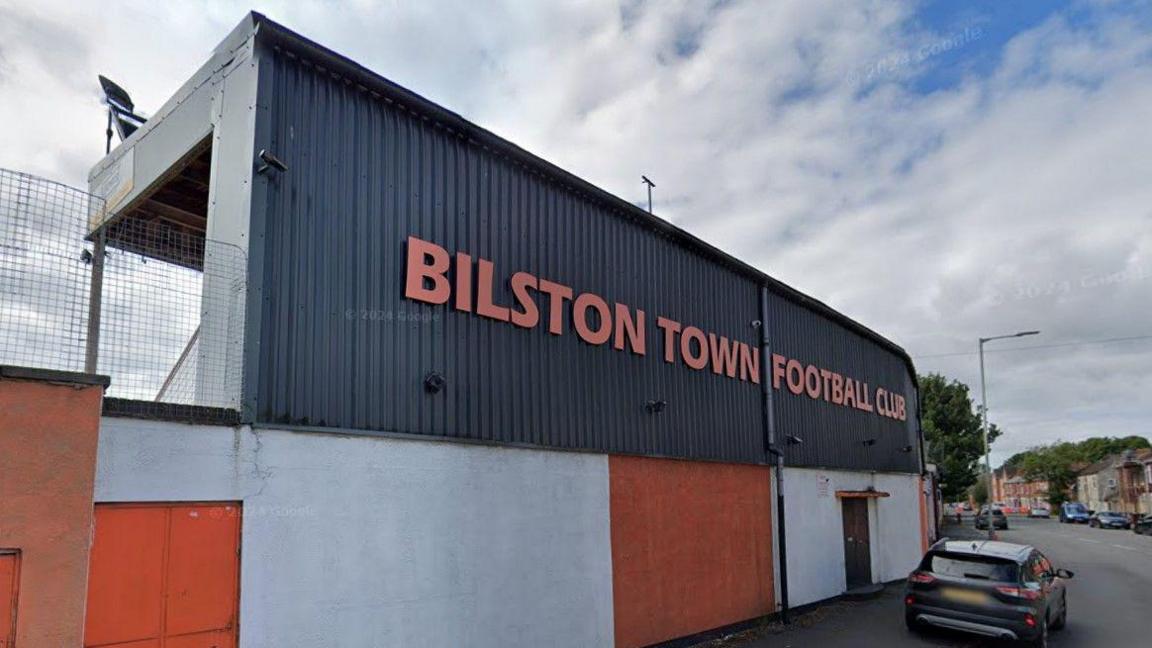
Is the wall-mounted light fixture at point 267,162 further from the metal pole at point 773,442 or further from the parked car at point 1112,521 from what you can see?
the parked car at point 1112,521

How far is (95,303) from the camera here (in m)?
5.59

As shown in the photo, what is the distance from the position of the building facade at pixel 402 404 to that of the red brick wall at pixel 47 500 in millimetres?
403

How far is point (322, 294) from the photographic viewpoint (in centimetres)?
713

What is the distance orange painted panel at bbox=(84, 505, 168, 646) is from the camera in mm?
5262

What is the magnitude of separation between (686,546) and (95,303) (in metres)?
8.59

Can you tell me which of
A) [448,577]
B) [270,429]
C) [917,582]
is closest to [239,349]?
[270,429]

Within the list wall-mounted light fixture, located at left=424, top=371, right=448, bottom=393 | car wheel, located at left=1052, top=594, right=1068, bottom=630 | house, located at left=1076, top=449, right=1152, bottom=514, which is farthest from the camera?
house, located at left=1076, top=449, right=1152, bottom=514

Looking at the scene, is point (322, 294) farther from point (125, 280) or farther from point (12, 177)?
point (12, 177)

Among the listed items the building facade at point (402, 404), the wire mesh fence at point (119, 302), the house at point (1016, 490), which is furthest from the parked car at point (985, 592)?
the house at point (1016, 490)

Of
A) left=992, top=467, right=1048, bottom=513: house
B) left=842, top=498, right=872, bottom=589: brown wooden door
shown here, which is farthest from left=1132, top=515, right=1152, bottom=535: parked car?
left=992, top=467, right=1048, bottom=513: house

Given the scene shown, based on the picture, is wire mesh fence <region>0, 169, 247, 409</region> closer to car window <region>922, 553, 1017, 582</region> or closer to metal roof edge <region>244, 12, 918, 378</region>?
metal roof edge <region>244, 12, 918, 378</region>

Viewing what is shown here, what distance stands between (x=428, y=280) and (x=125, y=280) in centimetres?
300

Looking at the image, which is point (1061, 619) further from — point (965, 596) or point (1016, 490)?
point (1016, 490)

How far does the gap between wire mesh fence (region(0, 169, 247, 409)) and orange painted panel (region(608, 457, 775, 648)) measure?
17.9ft
